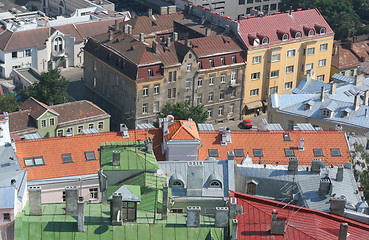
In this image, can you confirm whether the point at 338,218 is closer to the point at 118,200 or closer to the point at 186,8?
the point at 118,200

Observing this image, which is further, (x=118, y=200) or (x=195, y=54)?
(x=195, y=54)

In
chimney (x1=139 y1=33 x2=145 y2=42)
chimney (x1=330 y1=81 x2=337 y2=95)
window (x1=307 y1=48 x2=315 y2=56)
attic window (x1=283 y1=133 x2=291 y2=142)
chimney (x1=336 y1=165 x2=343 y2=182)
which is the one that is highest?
chimney (x1=139 y1=33 x2=145 y2=42)

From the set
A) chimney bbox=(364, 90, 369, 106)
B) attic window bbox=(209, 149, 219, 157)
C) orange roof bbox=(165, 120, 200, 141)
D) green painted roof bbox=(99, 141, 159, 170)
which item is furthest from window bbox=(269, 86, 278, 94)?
green painted roof bbox=(99, 141, 159, 170)

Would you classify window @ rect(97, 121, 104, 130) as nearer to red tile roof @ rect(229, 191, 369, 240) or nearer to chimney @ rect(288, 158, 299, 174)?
chimney @ rect(288, 158, 299, 174)

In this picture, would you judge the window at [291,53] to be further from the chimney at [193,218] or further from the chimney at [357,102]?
the chimney at [193,218]

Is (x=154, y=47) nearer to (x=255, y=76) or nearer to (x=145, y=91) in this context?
(x=145, y=91)

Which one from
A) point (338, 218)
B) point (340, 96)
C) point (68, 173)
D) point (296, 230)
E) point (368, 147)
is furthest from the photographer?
point (340, 96)

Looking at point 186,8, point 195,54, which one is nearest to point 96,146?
point 195,54
